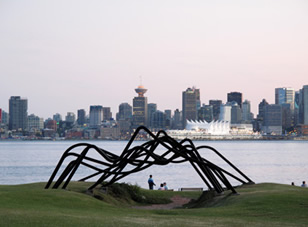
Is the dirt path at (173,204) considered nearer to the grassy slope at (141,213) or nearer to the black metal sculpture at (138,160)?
the black metal sculpture at (138,160)

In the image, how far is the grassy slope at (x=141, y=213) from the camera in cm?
1814

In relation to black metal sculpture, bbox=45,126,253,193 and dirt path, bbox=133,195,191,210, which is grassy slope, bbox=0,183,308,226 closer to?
black metal sculpture, bbox=45,126,253,193

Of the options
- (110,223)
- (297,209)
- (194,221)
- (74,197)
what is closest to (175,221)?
(194,221)

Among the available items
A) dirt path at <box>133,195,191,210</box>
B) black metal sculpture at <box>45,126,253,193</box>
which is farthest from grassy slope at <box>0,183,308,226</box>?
dirt path at <box>133,195,191,210</box>

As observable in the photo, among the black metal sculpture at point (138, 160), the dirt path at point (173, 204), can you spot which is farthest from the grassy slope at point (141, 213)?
the dirt path at point (173, 204)

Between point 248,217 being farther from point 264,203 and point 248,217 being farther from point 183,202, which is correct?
point 183,202

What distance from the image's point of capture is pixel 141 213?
22844 millimetres

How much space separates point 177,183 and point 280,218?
200 ft

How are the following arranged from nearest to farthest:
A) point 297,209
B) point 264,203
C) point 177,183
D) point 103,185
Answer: point 297,209 → point 264,203 → point 103,185 → point 177,183

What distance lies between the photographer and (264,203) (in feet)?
77.7

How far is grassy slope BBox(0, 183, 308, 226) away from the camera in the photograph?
1814 centimetres

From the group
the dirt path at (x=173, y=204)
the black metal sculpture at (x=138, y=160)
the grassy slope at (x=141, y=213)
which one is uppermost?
the black metal sculpture at (x=138, y=160)

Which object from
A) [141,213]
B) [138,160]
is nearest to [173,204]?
[138,160]

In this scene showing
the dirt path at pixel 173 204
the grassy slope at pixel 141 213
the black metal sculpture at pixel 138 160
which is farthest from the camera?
the dirt path at pixel 173 204
